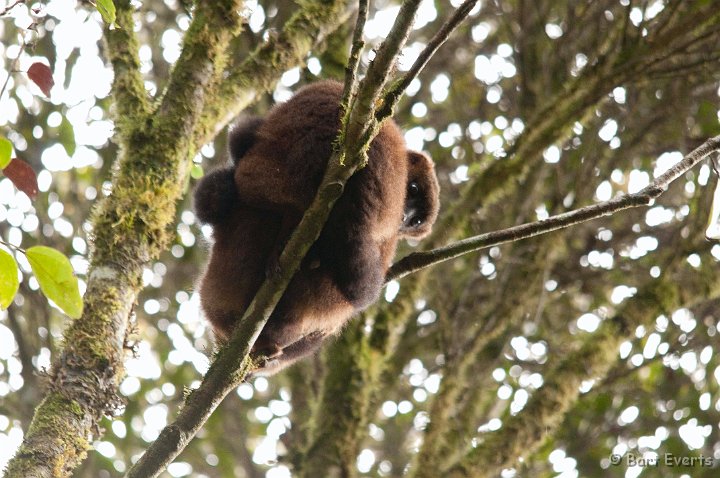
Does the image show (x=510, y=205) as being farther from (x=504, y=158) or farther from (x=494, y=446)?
(x=494, y=446)

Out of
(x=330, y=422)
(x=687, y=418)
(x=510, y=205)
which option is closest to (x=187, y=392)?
(x=330, y=422)

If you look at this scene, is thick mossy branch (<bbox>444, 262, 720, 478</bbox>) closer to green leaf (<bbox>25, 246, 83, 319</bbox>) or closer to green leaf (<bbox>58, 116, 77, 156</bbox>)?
green leaf (<bbox>58, 116, 77, 156</bbox>)

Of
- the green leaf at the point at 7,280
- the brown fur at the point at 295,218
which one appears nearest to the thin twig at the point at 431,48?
the brown fur at the point at 295,218

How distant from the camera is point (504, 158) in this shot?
586cm

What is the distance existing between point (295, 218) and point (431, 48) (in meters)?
1.17

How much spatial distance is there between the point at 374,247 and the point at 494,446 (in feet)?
7.98

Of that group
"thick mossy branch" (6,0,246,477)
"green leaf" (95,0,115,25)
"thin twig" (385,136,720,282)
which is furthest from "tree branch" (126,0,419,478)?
"green leaf" (95,0,115,25)

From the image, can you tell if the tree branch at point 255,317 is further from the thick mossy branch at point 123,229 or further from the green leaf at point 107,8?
the green leaf at point 107,8

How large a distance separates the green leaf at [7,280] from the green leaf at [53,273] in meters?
0.05

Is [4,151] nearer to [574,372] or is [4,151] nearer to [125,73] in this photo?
[125,73]

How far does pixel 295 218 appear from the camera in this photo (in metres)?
3.35

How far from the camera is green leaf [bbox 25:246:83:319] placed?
2.02 m

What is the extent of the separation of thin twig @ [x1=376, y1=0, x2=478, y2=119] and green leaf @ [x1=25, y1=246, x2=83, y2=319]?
1.20 metres

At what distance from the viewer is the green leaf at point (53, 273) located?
202 cm
